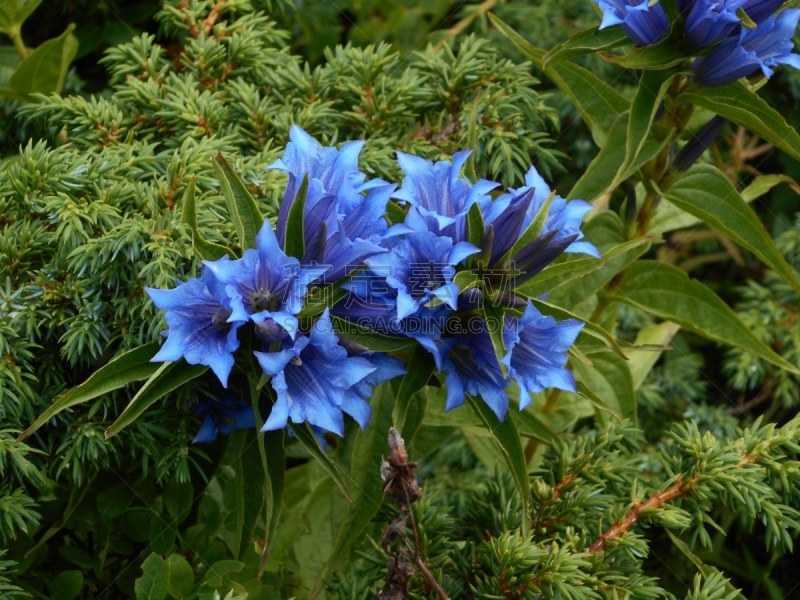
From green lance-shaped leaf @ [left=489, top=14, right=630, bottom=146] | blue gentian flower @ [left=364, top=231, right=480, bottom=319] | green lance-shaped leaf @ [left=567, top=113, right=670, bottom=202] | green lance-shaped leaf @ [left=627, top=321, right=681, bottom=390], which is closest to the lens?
blue gentian flower @ [left=364, top=231, right=480, bottom=319]

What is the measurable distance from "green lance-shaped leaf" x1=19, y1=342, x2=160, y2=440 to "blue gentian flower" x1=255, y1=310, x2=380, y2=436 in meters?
0.17

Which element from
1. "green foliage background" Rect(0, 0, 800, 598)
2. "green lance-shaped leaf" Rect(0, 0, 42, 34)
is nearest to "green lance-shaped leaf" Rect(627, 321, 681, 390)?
"green foliage background" Rect(0, 0, 800, 598)

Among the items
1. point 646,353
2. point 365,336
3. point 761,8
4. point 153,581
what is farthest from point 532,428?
point 761,8

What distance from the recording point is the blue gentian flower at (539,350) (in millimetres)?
1124

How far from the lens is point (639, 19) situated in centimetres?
130

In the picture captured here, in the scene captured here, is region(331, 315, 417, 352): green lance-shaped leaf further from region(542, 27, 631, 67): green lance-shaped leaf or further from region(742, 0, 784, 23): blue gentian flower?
region(742, 0, 784, 23): blue gentian flower

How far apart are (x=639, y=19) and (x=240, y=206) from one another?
652 millimetres

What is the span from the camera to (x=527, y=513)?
1.19 meters

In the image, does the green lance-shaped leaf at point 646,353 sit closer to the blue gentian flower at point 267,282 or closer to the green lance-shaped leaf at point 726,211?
the green lance-shaped leaf at point 726,211

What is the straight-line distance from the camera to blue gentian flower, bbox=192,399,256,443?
1226 mm

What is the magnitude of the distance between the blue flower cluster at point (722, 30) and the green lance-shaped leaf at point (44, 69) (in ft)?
3.22

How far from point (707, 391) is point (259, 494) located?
4.19 ft

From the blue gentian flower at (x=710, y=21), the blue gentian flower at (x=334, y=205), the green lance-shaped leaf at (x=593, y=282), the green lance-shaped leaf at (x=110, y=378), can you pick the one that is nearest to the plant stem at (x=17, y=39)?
the blue gentian flower at (x=334, y=205)

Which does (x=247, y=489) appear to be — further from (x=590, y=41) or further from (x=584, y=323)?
(x=590, y=41)
